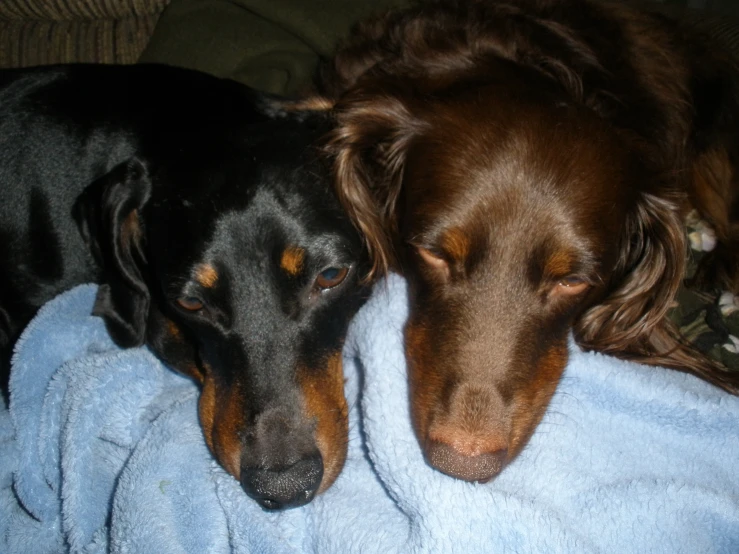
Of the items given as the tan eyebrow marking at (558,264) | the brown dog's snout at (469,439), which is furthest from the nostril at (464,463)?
the tan eyebrow marking at (558,264)

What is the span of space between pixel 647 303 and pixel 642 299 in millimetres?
26

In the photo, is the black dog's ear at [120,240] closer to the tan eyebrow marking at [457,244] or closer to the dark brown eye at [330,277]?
the dark brown eye at [330,277]

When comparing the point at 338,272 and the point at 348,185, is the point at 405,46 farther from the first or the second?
the point at 338,272

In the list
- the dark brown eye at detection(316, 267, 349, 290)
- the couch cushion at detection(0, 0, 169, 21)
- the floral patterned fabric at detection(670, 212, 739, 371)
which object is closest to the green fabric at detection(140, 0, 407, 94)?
the couch cushion at detection(0, 0, 169, 21)

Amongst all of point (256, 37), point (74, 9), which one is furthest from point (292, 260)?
point (74, 9)

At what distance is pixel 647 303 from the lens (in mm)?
2139

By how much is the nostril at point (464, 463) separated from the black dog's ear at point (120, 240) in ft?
3.34

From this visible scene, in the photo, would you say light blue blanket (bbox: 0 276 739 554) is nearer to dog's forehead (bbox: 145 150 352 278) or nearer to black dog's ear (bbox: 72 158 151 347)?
black dog's ear (bbox: 72 158 151 347)

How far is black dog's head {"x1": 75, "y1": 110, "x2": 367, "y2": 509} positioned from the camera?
5.51 feet

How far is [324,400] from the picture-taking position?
1.77m

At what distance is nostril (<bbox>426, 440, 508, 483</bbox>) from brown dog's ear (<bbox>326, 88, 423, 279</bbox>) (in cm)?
63

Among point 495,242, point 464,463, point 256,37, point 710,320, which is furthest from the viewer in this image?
point 256,37

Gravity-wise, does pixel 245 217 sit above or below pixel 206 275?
above

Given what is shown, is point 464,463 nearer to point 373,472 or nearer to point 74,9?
point 373,472
